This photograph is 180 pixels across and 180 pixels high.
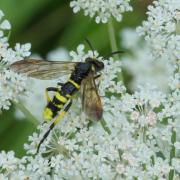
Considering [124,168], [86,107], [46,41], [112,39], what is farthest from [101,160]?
[46,41]

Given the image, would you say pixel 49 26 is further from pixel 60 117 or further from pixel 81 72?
pixel 60 117

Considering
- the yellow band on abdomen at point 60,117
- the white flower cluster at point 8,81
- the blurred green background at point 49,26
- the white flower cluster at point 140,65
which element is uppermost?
the blurred green background at point 49,26

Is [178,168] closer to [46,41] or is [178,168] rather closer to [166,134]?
[166,134]

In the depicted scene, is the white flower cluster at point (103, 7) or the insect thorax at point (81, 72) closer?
the insect thorax at point (81, 72)

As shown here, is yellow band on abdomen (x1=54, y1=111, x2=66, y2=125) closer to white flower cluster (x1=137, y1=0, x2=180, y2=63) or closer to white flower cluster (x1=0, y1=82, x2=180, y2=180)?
white flower cluster (x1=0, y1=82, x2=180, y2=180)

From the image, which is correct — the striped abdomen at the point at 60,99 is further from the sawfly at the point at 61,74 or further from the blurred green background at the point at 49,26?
the blurred green background at the point at 49,26

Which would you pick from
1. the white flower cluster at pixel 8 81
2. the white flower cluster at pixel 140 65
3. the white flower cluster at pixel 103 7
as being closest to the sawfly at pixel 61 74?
the white flower cluster at pixel 8 81
